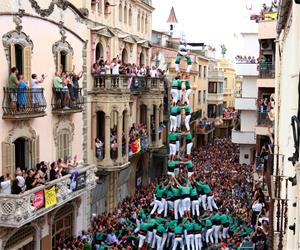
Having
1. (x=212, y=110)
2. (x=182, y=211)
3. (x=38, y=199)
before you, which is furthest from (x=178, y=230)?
(x=212, y=110)

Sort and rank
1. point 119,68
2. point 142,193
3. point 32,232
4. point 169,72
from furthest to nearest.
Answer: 1. point 169,72
2. point 142,193
3. point 119,68
4. point 32,232

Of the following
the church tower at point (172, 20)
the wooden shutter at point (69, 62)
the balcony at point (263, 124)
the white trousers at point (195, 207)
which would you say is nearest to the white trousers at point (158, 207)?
the white trousers at point (195, 207)

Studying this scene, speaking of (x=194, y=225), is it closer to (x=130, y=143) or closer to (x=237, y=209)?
(x=237, y=209)

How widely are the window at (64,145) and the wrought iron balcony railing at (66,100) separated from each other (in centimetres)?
113

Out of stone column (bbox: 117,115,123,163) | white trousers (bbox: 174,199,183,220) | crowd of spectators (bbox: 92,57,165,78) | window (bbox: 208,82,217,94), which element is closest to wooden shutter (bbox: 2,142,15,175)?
white trousers (bbox: 174,199,183,220)

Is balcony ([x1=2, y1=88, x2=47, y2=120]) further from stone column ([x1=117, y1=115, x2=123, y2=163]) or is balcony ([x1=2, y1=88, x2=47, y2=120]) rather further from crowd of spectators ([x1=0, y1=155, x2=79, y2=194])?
stone column ([x1=117, y1=115, x2=123, y2=163])

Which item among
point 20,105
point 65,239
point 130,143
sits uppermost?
point 20,105

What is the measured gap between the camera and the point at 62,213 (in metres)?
23.4

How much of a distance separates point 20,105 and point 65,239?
769 centimetres

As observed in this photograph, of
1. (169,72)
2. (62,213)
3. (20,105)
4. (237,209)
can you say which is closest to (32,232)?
(62,213)

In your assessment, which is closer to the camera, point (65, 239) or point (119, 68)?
point (65, 239)

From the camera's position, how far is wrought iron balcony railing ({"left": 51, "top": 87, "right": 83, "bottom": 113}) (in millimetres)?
22203

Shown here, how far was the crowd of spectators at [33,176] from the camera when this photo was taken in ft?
59.3

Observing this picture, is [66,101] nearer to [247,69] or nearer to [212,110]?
[247,69]
